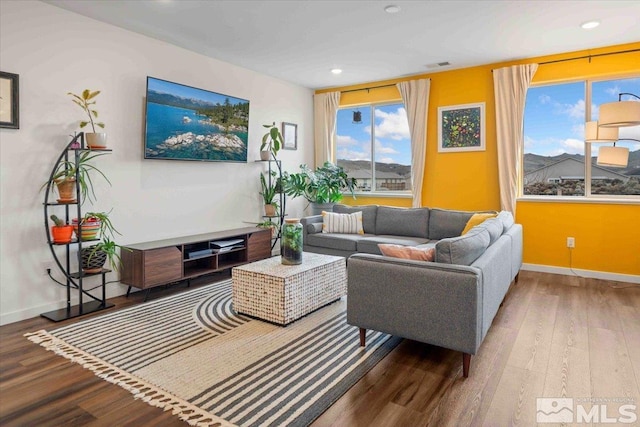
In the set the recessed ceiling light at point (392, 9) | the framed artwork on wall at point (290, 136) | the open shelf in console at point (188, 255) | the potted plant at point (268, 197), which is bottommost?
the open shelf in console at point (188, 255)

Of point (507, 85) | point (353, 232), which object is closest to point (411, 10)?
point (507, 85)

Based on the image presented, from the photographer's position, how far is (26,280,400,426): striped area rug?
2.08 m

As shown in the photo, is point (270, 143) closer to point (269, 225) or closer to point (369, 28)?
point (269, 225)

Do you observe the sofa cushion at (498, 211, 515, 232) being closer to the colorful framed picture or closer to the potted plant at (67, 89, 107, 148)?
the colorful framed picture

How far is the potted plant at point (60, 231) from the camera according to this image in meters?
3.32

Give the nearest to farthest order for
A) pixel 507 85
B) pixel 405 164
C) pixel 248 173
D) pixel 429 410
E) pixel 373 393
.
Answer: pixel 429 410
pixel 373 393
pixel 507 85
pixel 248 173
pixel 405 164

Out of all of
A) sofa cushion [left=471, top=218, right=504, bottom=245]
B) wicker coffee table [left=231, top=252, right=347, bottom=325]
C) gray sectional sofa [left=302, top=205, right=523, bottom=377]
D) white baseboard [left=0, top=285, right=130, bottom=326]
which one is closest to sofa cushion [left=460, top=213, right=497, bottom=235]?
sofa cushion [left=471, top=218, right=504, bottom=245]

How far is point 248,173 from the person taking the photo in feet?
18.2

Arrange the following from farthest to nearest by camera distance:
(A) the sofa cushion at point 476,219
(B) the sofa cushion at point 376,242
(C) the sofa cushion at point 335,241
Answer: (C) the sofa cushion at point 335,241 < (B) the sofa cushion at point 376,242 < (A) the sofa cushion at point 476,219

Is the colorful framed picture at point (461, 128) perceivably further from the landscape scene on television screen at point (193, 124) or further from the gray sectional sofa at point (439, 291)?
the landscape scene on television screen at point (193, 124)

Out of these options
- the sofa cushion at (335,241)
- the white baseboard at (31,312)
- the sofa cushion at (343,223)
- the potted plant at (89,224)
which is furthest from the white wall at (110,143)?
the sofa cushion at (343,223)

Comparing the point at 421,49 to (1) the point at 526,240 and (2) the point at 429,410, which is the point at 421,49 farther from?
(2) the point at 429,410

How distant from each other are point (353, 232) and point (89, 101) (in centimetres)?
334

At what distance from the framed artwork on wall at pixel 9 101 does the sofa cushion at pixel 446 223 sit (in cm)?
434
